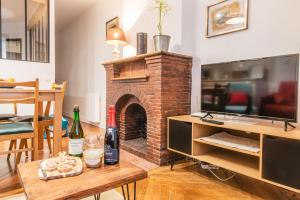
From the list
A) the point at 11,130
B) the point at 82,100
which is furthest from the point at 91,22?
the point at 11,130

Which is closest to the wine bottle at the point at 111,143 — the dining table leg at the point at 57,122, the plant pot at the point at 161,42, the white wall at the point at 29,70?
the dining table leg at the point at 57,122

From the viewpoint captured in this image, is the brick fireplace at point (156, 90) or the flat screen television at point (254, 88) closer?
the flat screen television at point (254, 88)

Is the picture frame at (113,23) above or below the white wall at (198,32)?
above

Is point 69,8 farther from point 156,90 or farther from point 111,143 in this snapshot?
point 111,143

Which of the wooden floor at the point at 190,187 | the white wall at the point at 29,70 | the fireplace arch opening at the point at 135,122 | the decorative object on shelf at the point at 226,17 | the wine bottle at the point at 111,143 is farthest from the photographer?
the white wall at the point at 29,70

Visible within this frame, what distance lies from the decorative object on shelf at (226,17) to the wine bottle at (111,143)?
1.79 metres

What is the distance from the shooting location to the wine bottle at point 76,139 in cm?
115

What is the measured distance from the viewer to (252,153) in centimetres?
165

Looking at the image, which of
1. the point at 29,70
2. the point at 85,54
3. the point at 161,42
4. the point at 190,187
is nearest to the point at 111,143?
the point at 190,187

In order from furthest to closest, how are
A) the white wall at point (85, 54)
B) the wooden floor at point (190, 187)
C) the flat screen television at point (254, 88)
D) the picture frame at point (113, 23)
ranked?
the white wall at point (85, 54) < the picture frame at point (113, 23) < the wooden floor at point (190, 187) < the flat screen television at point (254, 88)

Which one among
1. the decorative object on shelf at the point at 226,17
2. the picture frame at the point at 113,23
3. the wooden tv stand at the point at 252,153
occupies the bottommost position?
the wooden tv stand at the point at 252,153

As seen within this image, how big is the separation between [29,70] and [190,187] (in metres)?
3.42

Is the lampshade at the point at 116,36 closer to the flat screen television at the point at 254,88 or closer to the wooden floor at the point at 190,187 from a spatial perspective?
the flat screen television at the point at 254,88

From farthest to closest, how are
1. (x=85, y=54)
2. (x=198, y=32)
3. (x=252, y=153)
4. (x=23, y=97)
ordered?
(x=85, y=54) < (x=198, y=32) < (x=23, y=97) < (x=252, y=153)
